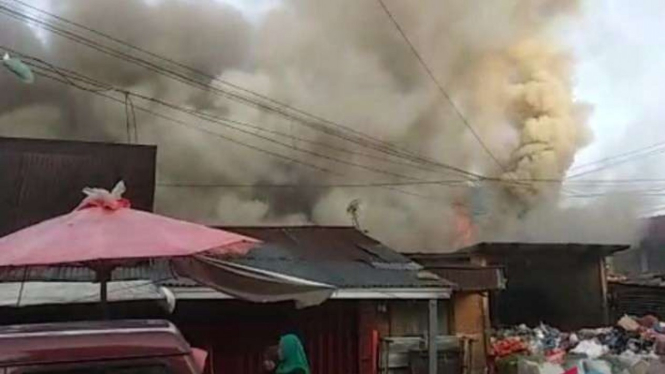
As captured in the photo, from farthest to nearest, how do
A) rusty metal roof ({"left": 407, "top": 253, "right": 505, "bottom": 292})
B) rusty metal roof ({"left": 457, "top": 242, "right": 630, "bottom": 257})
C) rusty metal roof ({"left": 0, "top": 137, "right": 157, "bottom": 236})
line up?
rusty metal roof ({"left": 457, "top": 242, "right": 630, "bottom": 257}) → rusty metal roof ({"left": 407, "top": 253, "right": 505, "bottom": 292}) → rusty metal roof ({"left": 0, "top": 137, "right": 157, "bottom": 236})

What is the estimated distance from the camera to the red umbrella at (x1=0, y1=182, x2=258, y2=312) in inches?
158

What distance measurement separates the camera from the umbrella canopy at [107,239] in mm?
4004

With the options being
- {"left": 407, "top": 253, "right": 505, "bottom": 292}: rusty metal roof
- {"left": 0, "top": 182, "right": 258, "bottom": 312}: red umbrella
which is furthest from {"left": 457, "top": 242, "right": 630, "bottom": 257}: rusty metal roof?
{"left": 0, "top": 182, "right": 258, "bottom": 312}: red umbrella

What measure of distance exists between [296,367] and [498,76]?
18.9 metres

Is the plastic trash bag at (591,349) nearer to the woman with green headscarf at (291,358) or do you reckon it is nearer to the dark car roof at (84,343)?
the woman with green headscarf at (291,358)

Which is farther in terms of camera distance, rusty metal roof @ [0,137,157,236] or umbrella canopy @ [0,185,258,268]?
rusty metal roof @ [0,137,157,236]

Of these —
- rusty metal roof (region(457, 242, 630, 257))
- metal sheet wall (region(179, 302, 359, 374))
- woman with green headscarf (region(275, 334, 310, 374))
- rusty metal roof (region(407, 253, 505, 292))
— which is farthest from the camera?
rusty metal roof (region(457, 242, 630, 257))

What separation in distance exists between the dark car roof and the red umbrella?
4.95 ft

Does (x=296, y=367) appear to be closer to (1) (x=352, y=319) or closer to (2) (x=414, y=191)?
(1) (x=352, y=319)

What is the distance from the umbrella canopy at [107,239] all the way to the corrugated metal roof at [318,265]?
1.93m

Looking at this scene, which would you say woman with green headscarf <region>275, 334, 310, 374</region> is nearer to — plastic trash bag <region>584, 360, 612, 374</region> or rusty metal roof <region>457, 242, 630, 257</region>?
plastic trash bag <region>584, 360, 612, 374</region>

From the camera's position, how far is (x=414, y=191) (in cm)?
2312

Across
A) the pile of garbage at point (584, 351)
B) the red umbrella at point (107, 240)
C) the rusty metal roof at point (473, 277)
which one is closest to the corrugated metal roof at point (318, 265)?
the rusty metal roof at point (473, 277)

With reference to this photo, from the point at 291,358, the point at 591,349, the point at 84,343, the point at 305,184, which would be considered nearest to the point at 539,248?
the point at 591,349
